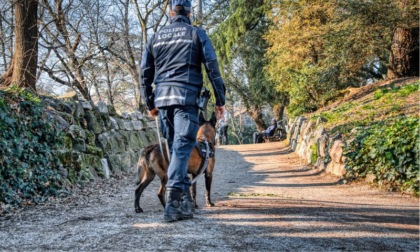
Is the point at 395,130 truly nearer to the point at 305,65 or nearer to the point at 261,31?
Result: the point at 305,65

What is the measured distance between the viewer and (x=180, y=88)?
3.80 m

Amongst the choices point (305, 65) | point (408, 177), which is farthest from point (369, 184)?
point (305, 65)

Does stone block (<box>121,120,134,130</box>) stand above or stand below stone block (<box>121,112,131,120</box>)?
below

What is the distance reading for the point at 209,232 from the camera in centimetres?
342

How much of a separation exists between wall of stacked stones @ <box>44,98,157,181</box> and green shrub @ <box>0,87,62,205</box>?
435 millimetres

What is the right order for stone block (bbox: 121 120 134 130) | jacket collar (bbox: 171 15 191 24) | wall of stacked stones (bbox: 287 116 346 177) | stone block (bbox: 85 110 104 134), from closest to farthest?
jacket collar (bbox: 171 15 191 24) → wall of stacked stones (bbox: 287 116 346 177) → stone block (bbox: 85 110 104 134) → stone block (bbox: 121 120 134 130)

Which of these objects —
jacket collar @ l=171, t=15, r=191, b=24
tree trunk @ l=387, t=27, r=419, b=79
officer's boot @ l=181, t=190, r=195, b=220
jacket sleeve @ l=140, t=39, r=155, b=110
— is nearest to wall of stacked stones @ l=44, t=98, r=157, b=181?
jacket sleeve @ l=140, t=39, r=155, b=110

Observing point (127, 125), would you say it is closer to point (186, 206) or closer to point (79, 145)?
point (79, 145)

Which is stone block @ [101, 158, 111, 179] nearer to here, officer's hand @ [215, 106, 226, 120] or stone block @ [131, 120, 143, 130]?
stone block @ [131, 120, 143, 130]

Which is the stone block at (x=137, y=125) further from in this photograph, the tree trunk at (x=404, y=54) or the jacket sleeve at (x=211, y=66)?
the tree trunk at (x=404, y=54)

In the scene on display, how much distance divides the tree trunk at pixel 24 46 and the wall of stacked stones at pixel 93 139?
47.6 inches

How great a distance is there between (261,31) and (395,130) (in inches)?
756

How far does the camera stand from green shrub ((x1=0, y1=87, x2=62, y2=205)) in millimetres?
5242

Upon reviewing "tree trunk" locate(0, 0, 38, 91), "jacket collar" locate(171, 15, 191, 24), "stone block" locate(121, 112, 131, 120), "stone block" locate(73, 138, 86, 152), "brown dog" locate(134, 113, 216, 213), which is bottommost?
"brown dog" locate(134, 113, 216, 213)
